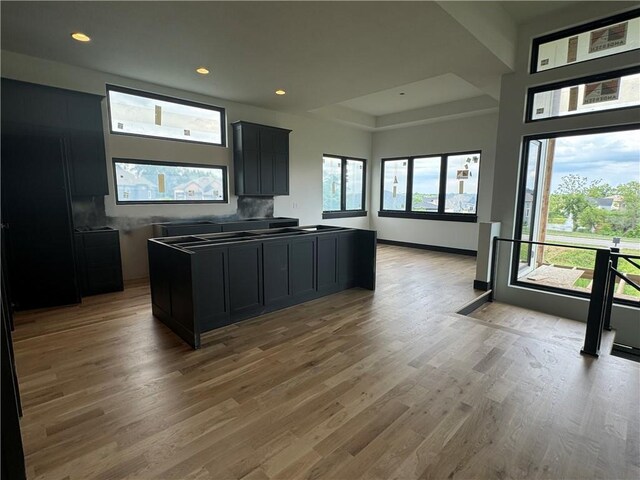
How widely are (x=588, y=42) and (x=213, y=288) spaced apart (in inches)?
211

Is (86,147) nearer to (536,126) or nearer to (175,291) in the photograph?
(175,291)

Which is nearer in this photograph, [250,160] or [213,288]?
[213,288]

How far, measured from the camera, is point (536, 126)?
4449mm

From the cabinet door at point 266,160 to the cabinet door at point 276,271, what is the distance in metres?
2.86

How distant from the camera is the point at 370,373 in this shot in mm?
2598

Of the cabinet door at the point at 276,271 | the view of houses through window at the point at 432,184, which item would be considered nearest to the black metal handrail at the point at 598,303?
the cabinet door at the point at 276,271

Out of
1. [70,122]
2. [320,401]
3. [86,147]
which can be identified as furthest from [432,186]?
[70,122]

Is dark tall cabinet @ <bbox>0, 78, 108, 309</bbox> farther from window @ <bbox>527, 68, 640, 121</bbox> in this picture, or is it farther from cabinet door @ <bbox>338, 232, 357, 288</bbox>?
window @ <bbox>527, 68, 640, 121</bbox>

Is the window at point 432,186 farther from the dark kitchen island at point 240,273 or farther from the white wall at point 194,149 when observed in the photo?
the dark kitchen island at point 240,273

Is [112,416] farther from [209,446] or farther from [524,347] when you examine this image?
[524,347]

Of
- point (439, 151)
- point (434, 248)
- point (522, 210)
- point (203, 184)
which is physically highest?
point (439, 151)

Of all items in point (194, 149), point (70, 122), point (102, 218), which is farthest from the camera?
point (194, 149)

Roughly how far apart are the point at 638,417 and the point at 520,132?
147 inches

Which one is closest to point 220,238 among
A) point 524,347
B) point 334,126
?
point 524,347
